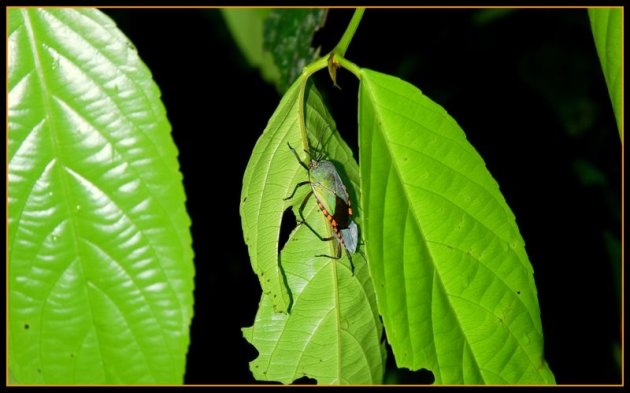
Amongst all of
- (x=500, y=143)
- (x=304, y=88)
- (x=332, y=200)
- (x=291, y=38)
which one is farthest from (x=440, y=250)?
(x=500, y=143)

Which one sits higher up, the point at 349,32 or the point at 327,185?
the point at 349,32

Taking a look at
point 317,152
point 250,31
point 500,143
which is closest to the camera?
point 317,152

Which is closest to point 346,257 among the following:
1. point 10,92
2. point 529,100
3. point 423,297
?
point 423,297

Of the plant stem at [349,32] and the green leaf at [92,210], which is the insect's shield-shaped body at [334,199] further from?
the green leaf at [92,210]

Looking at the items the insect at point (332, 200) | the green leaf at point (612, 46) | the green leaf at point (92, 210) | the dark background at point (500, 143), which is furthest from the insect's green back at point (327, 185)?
the dark background at point (500, 143)

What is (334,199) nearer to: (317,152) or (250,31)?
(317,152)

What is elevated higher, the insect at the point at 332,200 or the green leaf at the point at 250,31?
the green leaf at the point at 250,31

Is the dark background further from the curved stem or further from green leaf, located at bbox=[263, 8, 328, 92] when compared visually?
the curved stem
